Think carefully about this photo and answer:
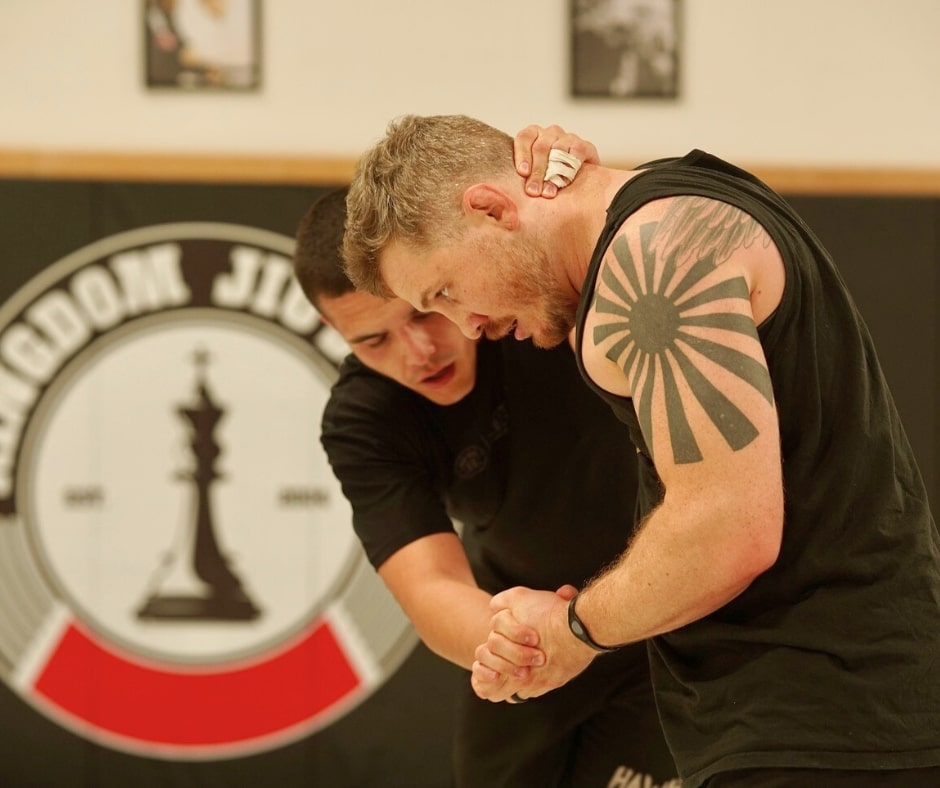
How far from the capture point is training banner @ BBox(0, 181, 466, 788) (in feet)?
12.7

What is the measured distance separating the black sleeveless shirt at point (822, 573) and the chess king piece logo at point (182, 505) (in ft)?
8.25

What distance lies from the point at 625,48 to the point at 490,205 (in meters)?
2.79

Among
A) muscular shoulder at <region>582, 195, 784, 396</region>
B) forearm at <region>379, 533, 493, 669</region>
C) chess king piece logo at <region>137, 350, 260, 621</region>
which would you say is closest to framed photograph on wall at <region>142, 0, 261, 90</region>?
chess king piece logo at <region>137, 350, 260, 621</region>

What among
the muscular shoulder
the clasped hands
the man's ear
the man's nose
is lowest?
the clasped hands

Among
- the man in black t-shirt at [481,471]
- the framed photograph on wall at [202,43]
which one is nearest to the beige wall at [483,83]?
the framed photograph on wall at [202,43]

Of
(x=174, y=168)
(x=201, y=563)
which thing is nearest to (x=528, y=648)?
(x=201, y=563)

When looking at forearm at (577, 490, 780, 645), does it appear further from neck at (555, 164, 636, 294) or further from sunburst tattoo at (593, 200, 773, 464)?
Answer: neck at (555, 164, 636, 294)

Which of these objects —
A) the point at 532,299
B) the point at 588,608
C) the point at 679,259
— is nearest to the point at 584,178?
the point at 532,299

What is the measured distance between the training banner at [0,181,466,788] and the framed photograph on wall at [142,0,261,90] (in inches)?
17.6

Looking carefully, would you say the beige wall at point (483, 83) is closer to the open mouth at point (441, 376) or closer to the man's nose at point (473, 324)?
the open mouth at point (441, 376)

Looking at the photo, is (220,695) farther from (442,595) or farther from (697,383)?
(697,383)

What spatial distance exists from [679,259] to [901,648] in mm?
570

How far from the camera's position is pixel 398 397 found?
230 centimetres

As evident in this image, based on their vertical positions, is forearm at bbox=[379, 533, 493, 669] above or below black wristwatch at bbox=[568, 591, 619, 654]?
below
